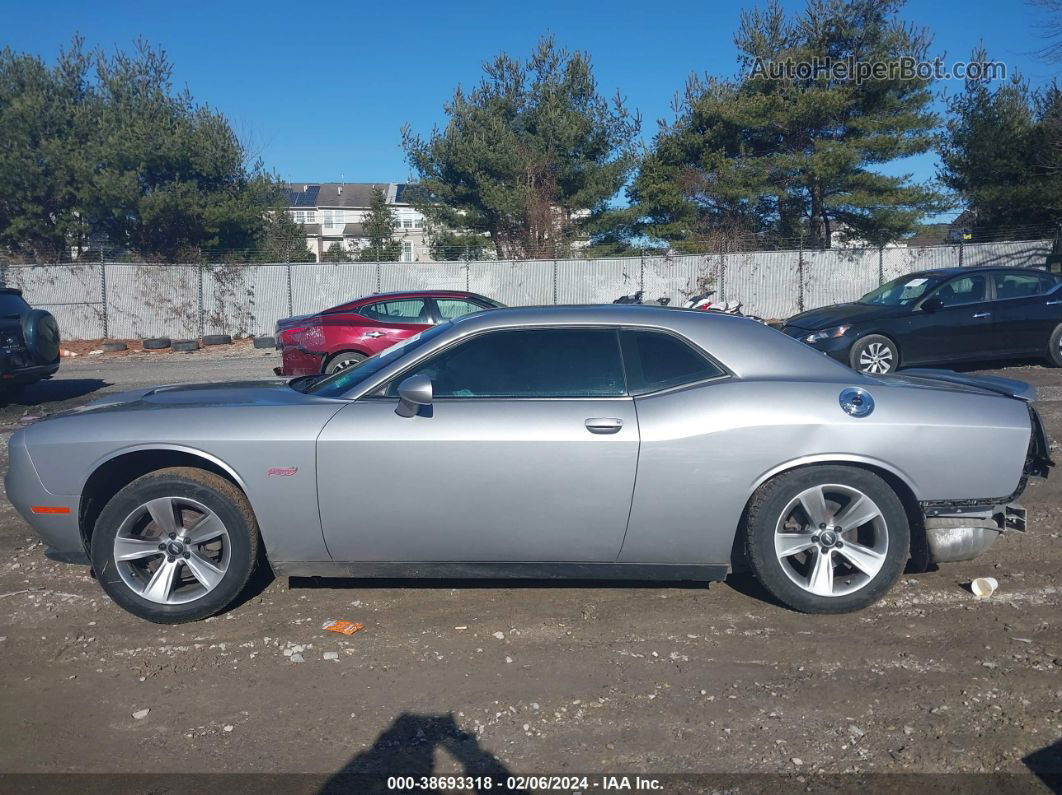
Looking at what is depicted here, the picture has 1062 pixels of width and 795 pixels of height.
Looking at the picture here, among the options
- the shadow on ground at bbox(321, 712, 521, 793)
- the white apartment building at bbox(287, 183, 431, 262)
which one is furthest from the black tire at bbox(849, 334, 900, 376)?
the white apartment building at bbox(287, 183, 431, 262)

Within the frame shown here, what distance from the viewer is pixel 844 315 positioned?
12.3 meters

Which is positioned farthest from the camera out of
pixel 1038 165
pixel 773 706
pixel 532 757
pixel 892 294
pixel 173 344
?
pixel 1038 165

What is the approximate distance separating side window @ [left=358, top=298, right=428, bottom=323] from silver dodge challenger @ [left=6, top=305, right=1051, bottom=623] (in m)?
8.40

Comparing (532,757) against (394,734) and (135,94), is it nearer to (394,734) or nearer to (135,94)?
(394,734)

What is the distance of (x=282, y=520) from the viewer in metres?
4.25

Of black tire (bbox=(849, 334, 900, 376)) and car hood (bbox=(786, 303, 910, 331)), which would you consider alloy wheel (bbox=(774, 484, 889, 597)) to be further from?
car hood (bbox=(786, 303, 910, 331))

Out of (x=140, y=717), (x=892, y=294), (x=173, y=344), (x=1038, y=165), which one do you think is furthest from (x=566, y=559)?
(x=1038, y=165)

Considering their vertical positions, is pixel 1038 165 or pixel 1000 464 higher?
pixel 1038 165

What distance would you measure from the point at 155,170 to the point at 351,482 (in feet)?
89.9

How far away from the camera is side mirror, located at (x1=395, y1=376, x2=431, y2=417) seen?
4.11 meters

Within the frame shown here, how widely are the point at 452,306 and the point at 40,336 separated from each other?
5455mm

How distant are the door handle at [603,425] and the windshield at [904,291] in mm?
9346

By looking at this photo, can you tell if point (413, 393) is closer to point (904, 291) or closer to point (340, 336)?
point (340, 336)

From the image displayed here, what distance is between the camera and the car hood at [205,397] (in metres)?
4.50
